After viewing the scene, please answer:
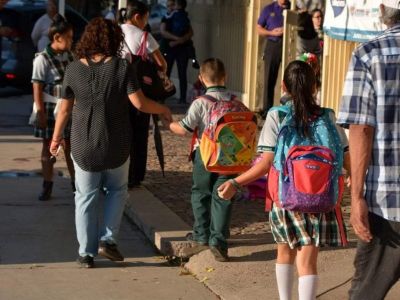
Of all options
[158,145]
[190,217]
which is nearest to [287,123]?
[190,217]

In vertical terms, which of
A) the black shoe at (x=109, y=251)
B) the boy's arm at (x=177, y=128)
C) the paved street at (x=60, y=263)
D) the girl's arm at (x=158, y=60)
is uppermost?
the girl's arm at (x=158, y=60)

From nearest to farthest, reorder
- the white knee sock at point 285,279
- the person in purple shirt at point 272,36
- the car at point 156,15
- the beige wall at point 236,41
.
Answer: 1. the white knee sock at point 285,279
2. the person in purple shirt at point 272,36
3. the beige wall at point 236,41
4. the car at point 156,15

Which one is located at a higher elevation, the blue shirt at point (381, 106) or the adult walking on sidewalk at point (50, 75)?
the blue shirt at point (381, 106)

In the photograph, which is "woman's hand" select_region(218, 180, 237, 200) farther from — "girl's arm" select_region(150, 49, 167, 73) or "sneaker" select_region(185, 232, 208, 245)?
"girl's arm" select_region(150, 49, 167, 73)

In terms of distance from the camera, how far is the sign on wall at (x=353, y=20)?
1102cm

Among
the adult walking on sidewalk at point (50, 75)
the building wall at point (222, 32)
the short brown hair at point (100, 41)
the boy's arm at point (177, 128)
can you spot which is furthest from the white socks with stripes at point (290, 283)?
the building wall at point (222, 32)

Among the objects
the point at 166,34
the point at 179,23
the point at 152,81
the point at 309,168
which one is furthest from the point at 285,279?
the point at 166,34

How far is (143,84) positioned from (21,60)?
10.4 meters

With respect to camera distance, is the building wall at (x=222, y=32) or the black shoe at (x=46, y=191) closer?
the black shoe at (x=46, y=191)

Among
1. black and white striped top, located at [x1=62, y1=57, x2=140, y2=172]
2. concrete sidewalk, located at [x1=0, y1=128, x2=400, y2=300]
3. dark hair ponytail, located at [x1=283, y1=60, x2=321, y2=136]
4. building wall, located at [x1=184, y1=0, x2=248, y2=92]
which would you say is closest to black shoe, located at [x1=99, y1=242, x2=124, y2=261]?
concrete sidewalk, located at [x1=0, y1=128, x2=400, y2=300]

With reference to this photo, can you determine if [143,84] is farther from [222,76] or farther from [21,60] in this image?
[21,60]

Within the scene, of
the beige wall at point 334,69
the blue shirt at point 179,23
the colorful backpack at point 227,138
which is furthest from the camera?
the blue shirt at point 179,23

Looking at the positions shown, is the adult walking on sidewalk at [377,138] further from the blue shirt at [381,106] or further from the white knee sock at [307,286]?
the white knee sock at [307,286]

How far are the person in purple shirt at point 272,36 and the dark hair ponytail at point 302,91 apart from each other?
29.7 feet
